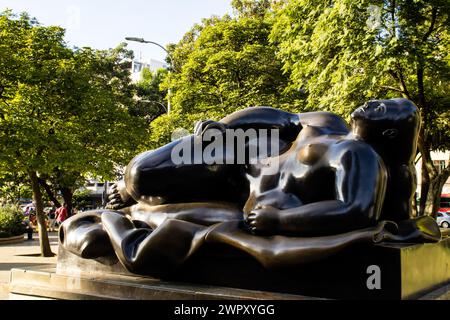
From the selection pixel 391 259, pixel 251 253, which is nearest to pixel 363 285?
pixel 391 259

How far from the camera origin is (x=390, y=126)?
4289 millimetres

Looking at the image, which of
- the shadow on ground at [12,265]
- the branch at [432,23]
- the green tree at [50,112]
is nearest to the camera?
the shadow on ground at [12,265]

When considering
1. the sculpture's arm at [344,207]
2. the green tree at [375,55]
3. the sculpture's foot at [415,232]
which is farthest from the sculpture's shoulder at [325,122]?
the green tree at [375,55]

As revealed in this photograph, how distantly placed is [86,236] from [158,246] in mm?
870

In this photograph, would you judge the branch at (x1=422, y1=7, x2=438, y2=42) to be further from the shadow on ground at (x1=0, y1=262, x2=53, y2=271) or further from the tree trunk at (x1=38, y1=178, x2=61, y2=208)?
the tree trunk at (x1=38, y1=178, x2=61, y2=208)

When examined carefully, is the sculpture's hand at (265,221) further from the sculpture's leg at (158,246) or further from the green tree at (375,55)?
the green tree at (375,55)

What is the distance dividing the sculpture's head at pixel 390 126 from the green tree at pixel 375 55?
24.8 feet

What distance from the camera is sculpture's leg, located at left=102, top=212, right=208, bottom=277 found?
435 cm

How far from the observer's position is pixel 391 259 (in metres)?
3.67

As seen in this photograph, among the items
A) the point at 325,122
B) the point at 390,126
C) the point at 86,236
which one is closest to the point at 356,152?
the point at 390,126

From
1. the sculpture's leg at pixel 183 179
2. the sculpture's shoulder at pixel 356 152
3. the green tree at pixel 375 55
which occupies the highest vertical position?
the green tree at pixel 375 55

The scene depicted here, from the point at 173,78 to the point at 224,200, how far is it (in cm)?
1942

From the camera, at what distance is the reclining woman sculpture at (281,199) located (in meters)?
3.91
